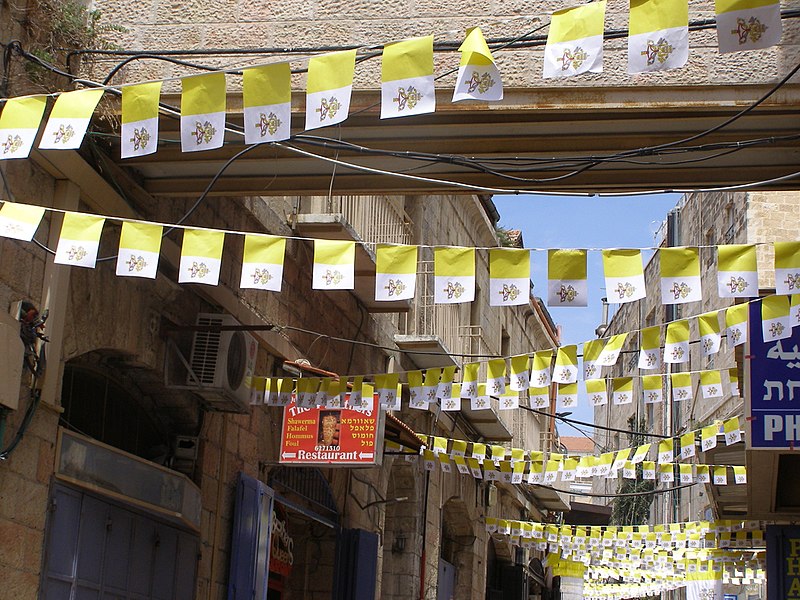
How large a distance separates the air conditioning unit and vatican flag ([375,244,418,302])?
2522 mm

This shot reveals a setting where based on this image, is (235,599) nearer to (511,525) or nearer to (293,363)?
(293,363)

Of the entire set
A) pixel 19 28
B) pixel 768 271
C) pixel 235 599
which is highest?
pixel 768 271

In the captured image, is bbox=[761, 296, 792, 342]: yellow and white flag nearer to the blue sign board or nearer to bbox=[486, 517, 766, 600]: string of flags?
the blue sign board

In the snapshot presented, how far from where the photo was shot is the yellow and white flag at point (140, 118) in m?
6.53

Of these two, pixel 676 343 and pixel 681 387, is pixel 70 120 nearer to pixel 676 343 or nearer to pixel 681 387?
pixel 676 343

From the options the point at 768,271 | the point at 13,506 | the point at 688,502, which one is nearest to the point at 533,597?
the point at 688,502

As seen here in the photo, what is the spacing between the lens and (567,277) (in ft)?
22.6

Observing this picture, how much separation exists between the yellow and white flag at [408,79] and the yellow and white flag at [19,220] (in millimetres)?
2037

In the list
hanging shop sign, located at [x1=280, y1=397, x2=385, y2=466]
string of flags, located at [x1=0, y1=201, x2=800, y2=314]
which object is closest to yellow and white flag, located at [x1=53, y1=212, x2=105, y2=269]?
string of flags, located at [x1=0, y1=201, x2=800, y2=314]

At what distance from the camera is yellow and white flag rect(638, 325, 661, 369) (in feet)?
29.2

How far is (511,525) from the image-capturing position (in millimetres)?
20703

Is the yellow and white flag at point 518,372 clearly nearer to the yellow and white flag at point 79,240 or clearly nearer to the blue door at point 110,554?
the blue door at point 110,554

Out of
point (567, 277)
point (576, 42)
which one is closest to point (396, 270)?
point (567, 277)

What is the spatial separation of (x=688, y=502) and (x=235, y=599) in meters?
22.0
